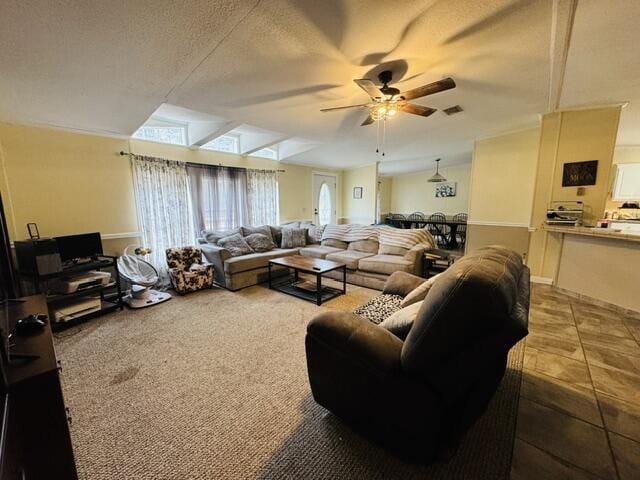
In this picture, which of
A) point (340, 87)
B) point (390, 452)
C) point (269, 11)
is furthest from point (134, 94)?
point (390, 452)

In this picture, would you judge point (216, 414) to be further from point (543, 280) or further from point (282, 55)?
point (543, 280)

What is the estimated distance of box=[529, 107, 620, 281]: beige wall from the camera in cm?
332

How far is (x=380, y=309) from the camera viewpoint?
205 centimetres

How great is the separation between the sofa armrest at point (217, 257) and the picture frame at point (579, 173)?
16.8 ft

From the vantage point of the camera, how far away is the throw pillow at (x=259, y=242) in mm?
4586

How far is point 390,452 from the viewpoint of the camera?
1.30 metres

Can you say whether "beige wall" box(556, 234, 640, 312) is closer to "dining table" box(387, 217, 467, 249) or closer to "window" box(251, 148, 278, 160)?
"dining table" box(387, 217, 467, 249)

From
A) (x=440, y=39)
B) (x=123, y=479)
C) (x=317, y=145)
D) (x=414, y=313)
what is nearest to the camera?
(x=123, y=479)

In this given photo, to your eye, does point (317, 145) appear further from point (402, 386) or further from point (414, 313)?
point (402, 386)

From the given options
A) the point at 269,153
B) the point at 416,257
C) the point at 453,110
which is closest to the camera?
the point at 453,110

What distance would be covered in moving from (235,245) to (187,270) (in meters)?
0.81

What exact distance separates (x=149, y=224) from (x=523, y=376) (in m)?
4.83

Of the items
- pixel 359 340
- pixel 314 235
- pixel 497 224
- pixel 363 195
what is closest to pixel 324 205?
pixel 363 195

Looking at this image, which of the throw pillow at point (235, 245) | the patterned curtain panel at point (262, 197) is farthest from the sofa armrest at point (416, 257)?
the patterned curtain panel at point (262, 197)
